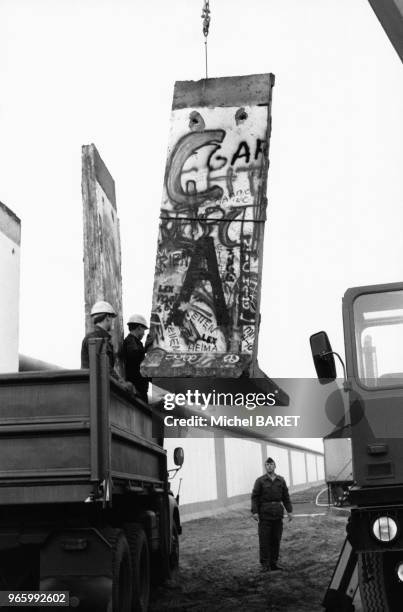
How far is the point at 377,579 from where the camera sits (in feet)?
23.5

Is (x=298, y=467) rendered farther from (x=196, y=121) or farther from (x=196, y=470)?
(x=196, y=121)

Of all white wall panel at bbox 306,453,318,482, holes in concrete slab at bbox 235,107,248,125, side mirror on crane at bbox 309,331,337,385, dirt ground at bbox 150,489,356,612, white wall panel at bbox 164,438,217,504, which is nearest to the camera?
side mirror on crane at bbox 309,331,337,385

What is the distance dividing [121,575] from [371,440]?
2.28 metres

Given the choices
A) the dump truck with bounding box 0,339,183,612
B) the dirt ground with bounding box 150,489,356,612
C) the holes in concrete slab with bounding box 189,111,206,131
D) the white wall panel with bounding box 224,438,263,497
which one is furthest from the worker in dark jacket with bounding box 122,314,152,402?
the white wall panel with bounding box 224,438,263,497

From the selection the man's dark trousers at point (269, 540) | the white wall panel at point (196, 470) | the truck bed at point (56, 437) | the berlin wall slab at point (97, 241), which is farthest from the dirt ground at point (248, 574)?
the white wall panel at point (196, 470)

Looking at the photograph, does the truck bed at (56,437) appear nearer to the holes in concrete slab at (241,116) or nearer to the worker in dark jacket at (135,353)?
the worker in dark jacket at (135,353)

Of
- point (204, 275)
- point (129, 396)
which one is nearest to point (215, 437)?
point (204, 275)

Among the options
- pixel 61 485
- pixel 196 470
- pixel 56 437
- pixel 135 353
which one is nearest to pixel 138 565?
pixel 61 485

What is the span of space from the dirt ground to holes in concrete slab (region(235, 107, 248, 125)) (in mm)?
5738

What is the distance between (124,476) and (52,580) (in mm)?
1063

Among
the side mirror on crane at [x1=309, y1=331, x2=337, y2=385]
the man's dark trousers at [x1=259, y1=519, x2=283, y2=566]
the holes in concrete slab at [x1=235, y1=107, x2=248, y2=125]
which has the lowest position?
the man's dark trousers at [x1=259, y1=519, x2=283, y2=566]

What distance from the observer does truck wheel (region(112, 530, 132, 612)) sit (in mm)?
6965

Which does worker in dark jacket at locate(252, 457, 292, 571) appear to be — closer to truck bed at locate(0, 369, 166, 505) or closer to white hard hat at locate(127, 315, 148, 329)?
white hard hat at locate(127, 315, 148, 329)

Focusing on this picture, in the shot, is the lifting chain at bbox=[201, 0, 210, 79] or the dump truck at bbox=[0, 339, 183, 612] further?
the lifting chain at bbox=[201, 0, 210, 79]
